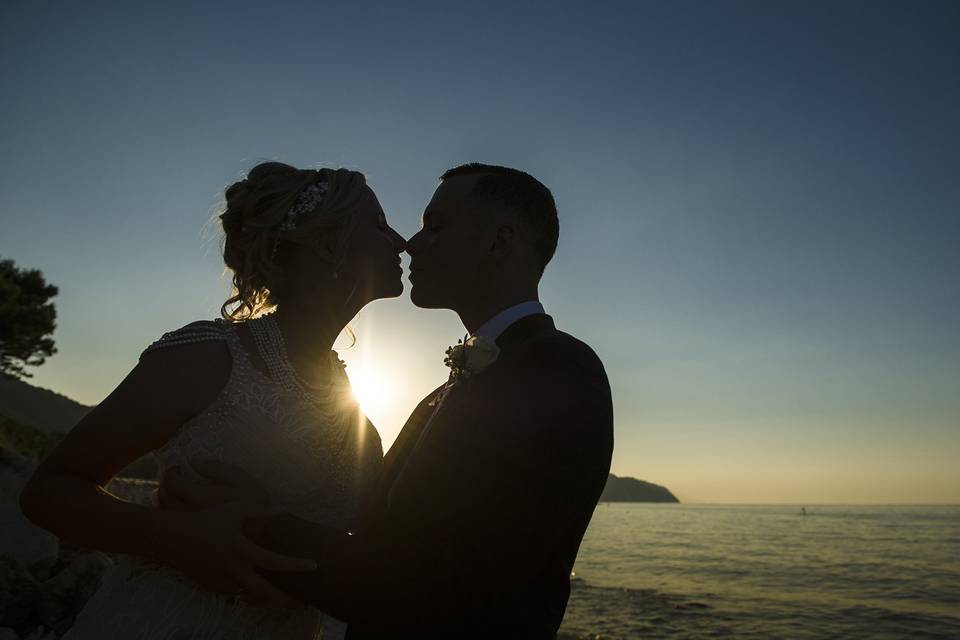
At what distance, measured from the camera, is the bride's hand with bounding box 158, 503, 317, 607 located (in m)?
2.18

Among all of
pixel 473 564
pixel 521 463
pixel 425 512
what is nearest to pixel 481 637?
pixel 473 564

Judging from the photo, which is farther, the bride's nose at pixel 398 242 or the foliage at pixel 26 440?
the foliage at pixel 26 440

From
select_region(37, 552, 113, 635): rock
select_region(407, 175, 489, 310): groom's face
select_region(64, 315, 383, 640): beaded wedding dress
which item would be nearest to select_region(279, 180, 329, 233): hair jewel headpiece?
select_region(64, 315, 383, 640): beaded wedding dress

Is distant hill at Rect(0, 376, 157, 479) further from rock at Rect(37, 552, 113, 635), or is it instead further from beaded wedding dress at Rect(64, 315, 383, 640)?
beaded wedding dress at Rect(64, 315, 383, 640)

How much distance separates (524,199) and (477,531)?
2530mm

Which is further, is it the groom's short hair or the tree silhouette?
the tree silhouette

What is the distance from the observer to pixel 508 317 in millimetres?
3451

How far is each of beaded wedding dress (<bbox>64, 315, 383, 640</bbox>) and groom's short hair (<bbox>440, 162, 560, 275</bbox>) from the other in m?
1.60

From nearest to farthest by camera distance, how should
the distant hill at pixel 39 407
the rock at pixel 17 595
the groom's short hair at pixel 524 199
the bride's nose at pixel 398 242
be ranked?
the bride's nose at pixel 398 242
the groom's short hair at pixel 524 199
the rock at pixel 17 595
the distant hill at pixel 39 407

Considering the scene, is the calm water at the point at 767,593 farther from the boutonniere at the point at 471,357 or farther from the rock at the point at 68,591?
the boutonniere at the point at 471,357

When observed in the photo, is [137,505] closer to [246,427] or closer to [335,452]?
[246,427]

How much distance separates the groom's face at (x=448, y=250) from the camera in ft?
12.8

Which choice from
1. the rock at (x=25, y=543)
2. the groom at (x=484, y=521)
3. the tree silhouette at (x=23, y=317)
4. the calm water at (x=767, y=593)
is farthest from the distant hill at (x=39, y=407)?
the groom at (x=484, y=521)

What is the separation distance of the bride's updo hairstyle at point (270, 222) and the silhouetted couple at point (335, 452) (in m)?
0.01
